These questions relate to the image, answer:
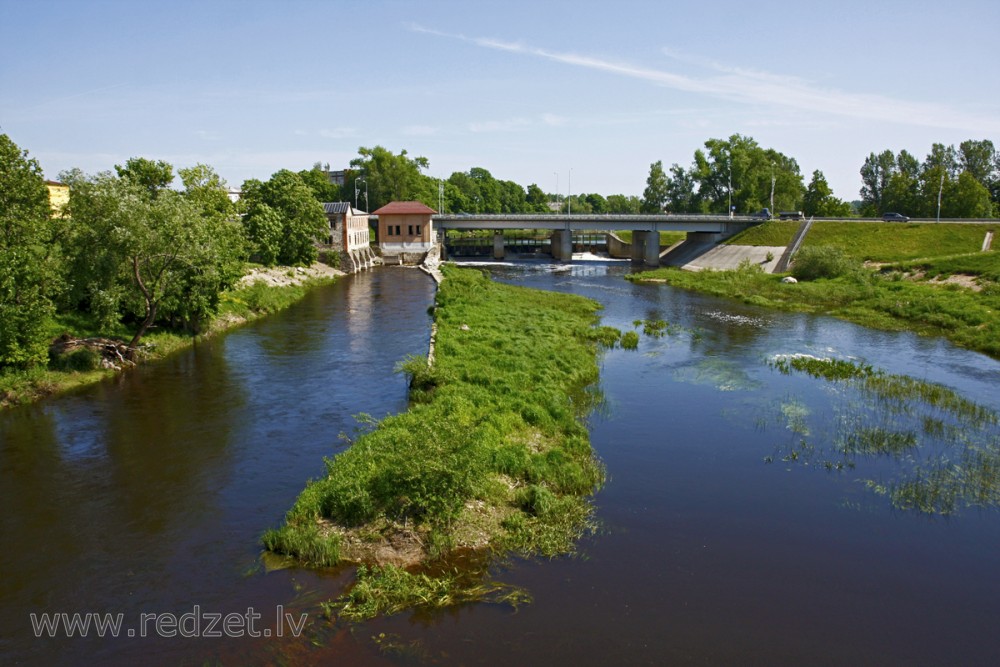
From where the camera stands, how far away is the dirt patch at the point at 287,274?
58031mm

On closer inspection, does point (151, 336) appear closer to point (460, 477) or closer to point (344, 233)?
point (460, 477)

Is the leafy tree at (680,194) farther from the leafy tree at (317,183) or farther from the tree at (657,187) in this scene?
the leafy tree at (317,183)

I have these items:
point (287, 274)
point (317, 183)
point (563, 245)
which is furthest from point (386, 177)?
point (287, 274)

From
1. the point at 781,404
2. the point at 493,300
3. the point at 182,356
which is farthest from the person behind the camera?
the point at 493,300

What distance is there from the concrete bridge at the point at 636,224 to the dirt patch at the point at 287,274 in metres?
26.1

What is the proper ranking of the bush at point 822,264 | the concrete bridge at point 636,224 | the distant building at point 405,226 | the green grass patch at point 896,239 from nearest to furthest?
the bush at point 822,264 < the green grass patch at point 896,239 < the distant building at point 405,226 < the concrete bridge at point 636,224

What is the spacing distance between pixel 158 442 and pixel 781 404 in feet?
76.7

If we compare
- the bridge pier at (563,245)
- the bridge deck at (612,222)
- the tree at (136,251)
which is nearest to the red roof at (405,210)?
the bridge deck at (612,222)

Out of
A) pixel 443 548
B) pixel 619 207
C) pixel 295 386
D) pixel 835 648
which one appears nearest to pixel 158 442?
pixel 295 386

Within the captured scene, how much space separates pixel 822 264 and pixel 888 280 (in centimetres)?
636

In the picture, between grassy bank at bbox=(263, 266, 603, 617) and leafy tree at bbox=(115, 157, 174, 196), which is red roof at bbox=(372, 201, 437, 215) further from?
grassy bank at bbox=(263, 266, 603, 617)

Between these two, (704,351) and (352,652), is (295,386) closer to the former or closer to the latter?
(352,652)

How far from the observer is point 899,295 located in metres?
54.4

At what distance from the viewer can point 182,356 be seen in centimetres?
3550
